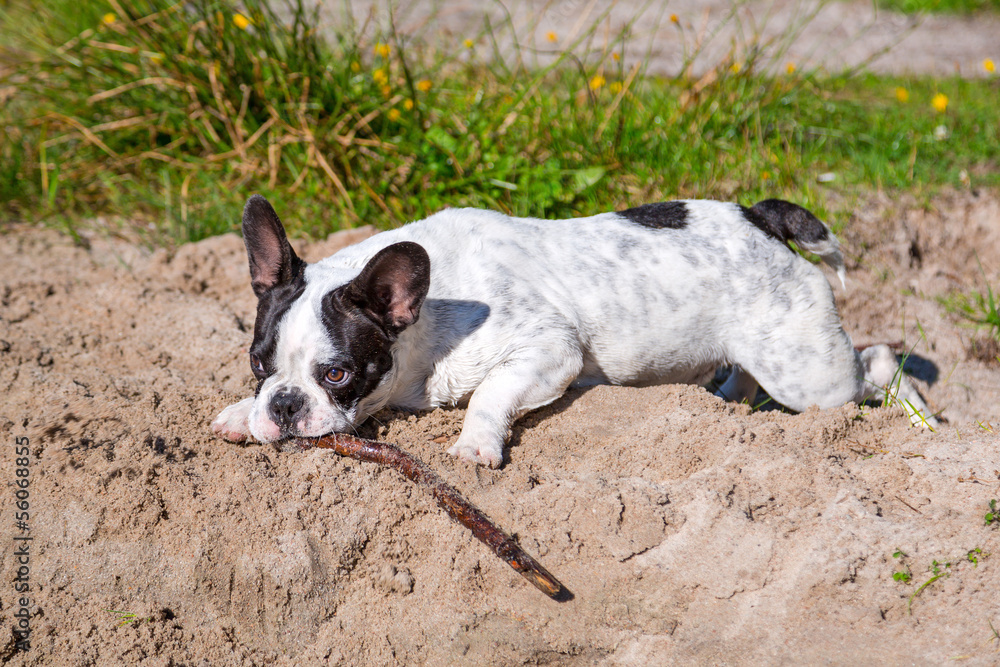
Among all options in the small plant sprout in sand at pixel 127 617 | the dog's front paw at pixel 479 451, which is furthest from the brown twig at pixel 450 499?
the small plant sprout in sand at pixel 127 617

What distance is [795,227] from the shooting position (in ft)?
14.6

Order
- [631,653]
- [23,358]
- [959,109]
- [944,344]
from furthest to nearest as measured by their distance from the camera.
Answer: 1. [959,109]
2. [944,344]
3. [23,358]
4. [631,653]

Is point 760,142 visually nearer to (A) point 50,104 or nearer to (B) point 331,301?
(B) point 331,301

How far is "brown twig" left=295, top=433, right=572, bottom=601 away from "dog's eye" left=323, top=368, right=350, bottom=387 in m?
0.24

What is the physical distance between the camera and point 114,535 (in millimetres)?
3109

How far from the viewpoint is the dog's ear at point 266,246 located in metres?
3.70

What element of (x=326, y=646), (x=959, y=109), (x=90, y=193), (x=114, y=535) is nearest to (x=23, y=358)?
(x=114, y=535)

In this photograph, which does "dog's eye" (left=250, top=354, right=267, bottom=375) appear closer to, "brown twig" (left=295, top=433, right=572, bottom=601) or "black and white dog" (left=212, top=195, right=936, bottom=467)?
"black and white dog" (left=212, top=195, right=936, bottom=467)

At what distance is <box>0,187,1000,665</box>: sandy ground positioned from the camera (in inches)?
115

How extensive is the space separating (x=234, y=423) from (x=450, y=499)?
3.77 ft

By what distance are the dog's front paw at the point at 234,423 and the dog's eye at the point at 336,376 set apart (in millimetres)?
420

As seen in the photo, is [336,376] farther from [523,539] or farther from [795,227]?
[795,227]

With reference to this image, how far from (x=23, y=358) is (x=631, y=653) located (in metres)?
3.45

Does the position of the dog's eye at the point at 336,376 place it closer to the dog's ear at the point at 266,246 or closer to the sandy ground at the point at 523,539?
the sandy ground at the point at 523,539
